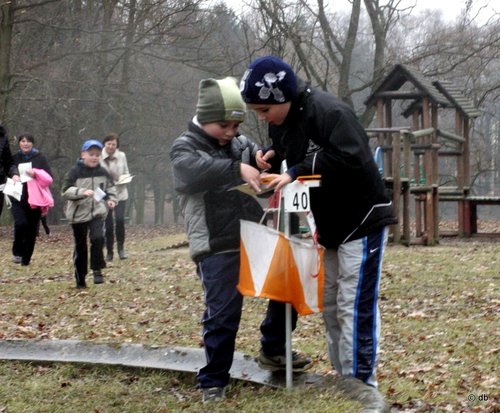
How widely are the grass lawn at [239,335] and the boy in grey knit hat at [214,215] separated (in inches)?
11.7

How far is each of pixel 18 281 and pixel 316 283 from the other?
27.9ft

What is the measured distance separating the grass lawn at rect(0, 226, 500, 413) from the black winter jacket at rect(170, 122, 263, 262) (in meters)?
0.86

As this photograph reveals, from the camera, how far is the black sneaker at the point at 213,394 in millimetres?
5141

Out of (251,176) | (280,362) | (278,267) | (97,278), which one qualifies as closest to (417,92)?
(97,278)

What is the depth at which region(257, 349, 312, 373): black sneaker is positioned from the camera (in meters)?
5.48

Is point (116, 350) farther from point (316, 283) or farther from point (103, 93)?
point (103, 93)

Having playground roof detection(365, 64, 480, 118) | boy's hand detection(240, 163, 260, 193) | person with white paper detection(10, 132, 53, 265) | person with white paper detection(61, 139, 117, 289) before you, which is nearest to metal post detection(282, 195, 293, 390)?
boy's hand detection(240, 163, 260, 193)

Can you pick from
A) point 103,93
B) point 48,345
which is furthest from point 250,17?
point 48,345

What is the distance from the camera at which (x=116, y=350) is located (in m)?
6.34

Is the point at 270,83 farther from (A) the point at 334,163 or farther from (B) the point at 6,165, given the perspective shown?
(B) the point at 6,165

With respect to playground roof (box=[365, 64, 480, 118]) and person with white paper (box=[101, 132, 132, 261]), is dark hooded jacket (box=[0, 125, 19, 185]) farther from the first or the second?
playground roof (box=[365, 64, 480, 118])

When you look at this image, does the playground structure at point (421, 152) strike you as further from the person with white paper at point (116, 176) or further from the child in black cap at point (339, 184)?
the child in black cap at point (339, 184)

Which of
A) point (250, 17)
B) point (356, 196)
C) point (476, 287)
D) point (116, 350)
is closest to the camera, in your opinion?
point (356, 196)

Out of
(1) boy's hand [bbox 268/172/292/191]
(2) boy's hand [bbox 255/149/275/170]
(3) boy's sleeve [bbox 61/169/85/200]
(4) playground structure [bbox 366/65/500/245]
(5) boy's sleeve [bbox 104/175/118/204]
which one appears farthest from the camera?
(4) playground structure [bbox 366/65/500/245]
